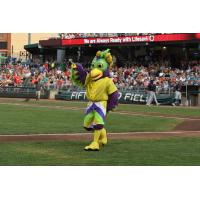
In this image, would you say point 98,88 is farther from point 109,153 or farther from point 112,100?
point 109,153

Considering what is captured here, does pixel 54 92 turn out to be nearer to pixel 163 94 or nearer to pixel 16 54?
pixel 163 94

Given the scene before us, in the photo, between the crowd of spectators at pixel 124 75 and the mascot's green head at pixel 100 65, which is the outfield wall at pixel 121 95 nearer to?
the crowd of spectators at pixel 124 75

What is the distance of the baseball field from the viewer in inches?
344

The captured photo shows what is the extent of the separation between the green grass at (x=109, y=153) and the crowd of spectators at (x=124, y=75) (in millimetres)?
18178

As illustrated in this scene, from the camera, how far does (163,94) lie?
2995cm

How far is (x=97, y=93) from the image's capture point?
34.6ft

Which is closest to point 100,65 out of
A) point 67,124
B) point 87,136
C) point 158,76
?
point 87,136

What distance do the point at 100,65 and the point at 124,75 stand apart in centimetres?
2433

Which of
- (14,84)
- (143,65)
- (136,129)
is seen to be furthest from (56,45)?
(136,129)

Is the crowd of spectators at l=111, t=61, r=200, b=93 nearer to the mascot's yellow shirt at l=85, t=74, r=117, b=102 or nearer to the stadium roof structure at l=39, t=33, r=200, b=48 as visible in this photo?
the stadium roof structure at l=39, t=33, r=200, b=48

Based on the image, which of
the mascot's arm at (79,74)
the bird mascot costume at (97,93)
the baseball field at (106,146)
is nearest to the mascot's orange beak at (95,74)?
the bird mascot costume at (97,93)

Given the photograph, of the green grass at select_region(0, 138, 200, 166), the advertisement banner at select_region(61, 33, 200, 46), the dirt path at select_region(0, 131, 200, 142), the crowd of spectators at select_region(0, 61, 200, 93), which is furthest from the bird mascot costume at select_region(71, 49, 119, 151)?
the advertisement banner at select_region(61, 33, 200, 46)

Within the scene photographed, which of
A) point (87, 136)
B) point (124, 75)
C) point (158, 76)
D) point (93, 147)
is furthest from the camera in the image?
point (124, 75)

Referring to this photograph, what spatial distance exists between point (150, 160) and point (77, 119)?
9.45 metres
